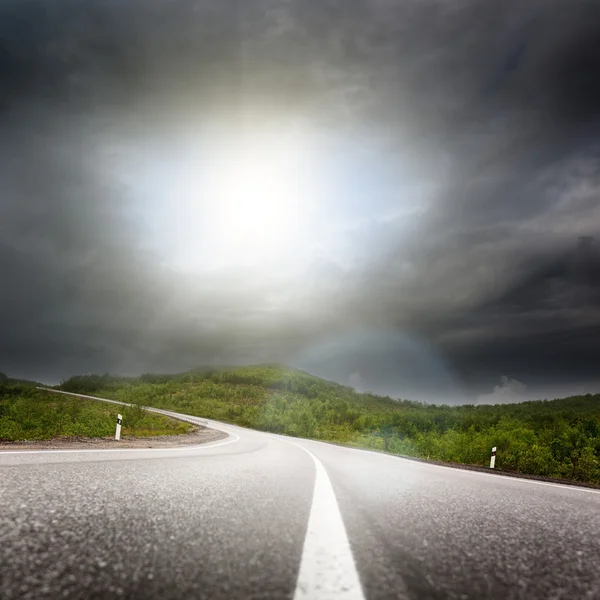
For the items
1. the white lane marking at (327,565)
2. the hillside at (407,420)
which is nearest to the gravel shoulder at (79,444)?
the white lane marking at (327,565)

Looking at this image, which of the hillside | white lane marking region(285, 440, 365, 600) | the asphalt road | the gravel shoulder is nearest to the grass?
the gravel shoulder

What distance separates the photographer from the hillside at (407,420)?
16.5 metres

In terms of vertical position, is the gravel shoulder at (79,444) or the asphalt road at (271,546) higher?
the asphalt road at (271,546)

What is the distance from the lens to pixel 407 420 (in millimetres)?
38781

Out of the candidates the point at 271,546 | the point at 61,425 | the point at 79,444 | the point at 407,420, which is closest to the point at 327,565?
the point at 271,546

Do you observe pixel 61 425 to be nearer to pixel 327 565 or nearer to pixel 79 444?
→ pixel 79 444

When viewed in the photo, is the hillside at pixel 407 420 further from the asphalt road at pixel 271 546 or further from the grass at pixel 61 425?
the asphalt road at pixel 271 546

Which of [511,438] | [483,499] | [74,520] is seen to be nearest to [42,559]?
[74,520]

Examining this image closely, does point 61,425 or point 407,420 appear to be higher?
point 407,420

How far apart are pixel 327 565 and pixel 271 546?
1.34 feet

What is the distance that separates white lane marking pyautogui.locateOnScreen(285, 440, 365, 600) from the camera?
1344mm

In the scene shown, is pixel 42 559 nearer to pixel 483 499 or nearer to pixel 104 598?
pixel 104 598

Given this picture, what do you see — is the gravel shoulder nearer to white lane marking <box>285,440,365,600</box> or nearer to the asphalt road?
the asphalt road

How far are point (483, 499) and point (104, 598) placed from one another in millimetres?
4256
